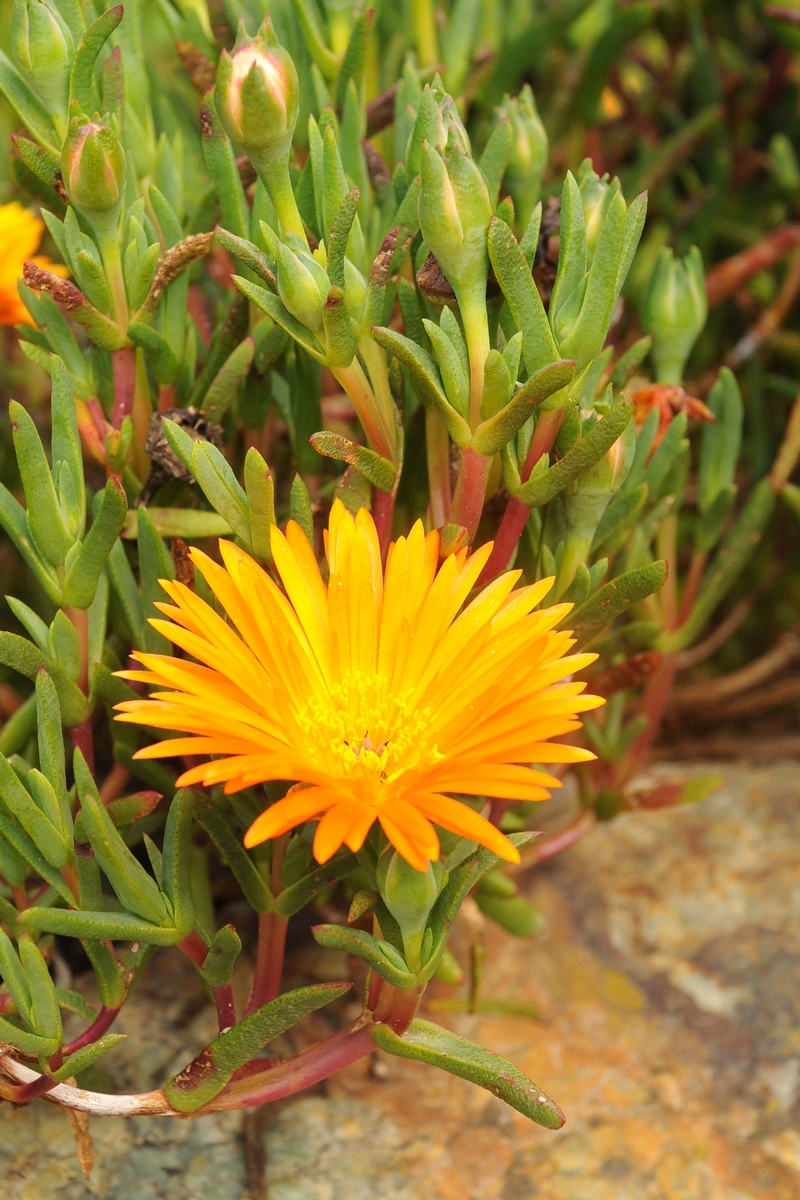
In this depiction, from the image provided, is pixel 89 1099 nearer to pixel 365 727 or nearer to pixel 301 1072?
pixel 301 1072

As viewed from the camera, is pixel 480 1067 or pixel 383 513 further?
pixel 383 513

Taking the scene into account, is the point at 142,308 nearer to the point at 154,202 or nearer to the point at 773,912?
→ the point at 154,202

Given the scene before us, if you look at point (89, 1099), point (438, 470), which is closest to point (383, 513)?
point (438, 470)

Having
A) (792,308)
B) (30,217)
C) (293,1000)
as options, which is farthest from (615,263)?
(792,308)

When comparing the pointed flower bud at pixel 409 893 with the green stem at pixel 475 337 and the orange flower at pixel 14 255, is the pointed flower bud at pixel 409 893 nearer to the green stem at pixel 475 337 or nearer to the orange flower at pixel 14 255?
the green stem at pixel 475 337

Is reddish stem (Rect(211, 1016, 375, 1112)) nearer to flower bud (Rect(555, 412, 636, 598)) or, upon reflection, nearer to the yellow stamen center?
the yellow stamen center

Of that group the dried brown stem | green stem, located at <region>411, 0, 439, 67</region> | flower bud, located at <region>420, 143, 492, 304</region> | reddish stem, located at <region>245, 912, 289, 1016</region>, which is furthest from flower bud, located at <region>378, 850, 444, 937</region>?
green stem, located at <region>411, 0, 439, 67</region>

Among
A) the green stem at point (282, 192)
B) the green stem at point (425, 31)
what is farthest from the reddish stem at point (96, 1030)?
the green stem at point (425, 31)
